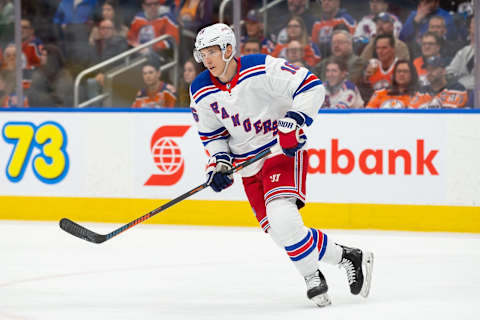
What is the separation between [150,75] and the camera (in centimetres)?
677

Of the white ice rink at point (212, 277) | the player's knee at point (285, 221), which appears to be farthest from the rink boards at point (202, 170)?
the player's knee at point (285, 221)

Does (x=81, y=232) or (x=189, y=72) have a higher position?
(x=189, y=72)

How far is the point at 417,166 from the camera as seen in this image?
18.9ft

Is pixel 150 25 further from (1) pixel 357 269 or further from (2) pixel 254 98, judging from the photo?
(1) pixel 357 269

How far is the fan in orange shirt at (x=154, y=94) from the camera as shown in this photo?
659 cm

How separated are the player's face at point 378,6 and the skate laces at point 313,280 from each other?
11.0ft

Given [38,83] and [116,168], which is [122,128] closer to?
[116,168]

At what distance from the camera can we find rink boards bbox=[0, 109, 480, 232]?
573 cm

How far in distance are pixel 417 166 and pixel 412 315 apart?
2706 millimetres

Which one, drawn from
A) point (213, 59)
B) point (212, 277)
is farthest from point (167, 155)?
point (213, 59)

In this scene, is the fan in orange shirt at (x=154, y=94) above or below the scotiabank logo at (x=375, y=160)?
above

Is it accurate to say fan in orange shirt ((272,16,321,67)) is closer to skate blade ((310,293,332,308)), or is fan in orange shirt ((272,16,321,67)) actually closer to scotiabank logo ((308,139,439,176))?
scotiabank logo ((308,139,439,176))

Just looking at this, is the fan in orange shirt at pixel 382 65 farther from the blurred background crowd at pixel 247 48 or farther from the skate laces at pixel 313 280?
the skate laces at pixel 313 280

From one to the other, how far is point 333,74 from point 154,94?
1.32 m
